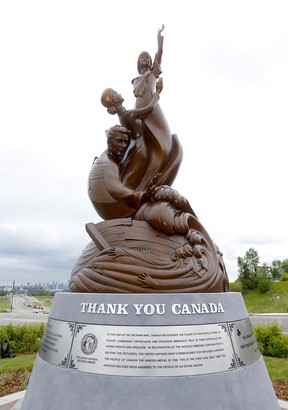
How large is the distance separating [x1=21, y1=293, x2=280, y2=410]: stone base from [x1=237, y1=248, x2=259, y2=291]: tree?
32.3 m

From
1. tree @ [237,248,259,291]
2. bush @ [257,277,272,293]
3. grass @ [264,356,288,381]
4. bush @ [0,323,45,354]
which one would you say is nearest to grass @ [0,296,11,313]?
tree @ [237,248,259,291]

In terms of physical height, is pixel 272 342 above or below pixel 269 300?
below

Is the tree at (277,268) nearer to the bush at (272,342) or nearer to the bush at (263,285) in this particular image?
the bush at (263,285)

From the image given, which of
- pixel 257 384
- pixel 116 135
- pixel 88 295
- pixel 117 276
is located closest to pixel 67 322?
pixel 88 295

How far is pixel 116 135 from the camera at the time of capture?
650 centimetres

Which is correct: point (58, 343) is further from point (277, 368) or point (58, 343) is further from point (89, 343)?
point (277, 368)

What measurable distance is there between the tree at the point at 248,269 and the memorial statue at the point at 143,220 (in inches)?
1231

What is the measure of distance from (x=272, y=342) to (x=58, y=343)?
10.9 metres

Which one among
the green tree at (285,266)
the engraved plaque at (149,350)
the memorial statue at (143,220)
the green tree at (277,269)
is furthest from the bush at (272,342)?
the green tree at (285,266)

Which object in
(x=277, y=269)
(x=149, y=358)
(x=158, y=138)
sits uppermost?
(x=277, y=269)

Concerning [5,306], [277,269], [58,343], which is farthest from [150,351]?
[5,306]

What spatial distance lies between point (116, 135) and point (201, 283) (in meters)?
3.08

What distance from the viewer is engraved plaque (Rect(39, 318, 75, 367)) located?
4477 millimetres

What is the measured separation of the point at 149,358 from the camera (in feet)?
13.1
